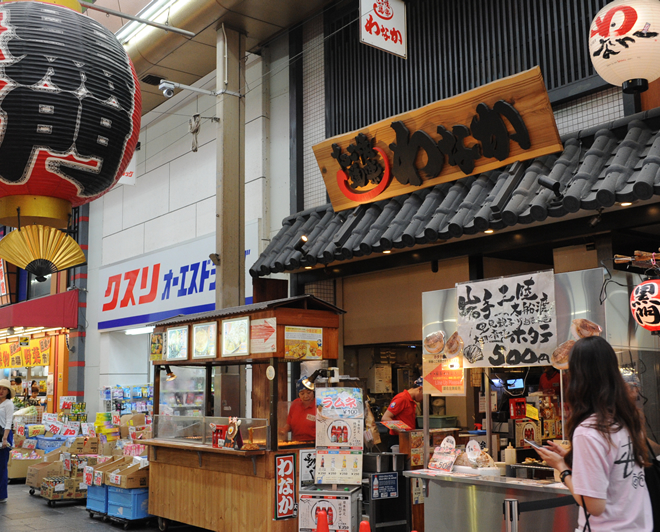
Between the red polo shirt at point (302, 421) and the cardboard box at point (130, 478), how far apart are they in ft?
9.43

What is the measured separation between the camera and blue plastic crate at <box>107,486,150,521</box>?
9.87 m

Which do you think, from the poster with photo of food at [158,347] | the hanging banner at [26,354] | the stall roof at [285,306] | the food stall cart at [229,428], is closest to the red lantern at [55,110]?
the stall roof at [285,306]

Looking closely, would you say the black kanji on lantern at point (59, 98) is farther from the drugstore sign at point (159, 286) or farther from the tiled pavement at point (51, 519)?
the drugstore sign at point (159, 286)

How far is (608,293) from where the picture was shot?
639 cm

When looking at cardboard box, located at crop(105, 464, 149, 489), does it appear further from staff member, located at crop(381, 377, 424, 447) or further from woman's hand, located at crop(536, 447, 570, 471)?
woman's hand, located at crop(536, 447, 570, 471)

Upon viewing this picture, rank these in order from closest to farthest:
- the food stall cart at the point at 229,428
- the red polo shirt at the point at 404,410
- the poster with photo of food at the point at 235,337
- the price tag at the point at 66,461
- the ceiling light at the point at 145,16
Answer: the food stall cart at the point at 229,428
the poster with photo of food at the point at 235,337
the red polo shirt at the point at 404,410
the ceiling light at the point at 145,16
the price tag at the point at 66,461

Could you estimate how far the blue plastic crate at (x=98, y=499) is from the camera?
404 inches

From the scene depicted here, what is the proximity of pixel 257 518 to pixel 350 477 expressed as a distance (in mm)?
1472

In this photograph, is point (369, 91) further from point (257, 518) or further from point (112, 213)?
point (112, 213)

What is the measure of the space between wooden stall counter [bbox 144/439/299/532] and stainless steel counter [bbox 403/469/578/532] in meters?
1.94

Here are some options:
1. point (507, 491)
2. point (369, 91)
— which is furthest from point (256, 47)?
point (507, 491)

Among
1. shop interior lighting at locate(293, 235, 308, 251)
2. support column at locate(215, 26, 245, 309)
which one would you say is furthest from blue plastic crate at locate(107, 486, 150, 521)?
shop interior lighting at locate(293, 235, 308, 251)

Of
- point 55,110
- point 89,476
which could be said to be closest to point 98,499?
point 89,476

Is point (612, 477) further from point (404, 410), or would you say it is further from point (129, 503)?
point (129, 503)
